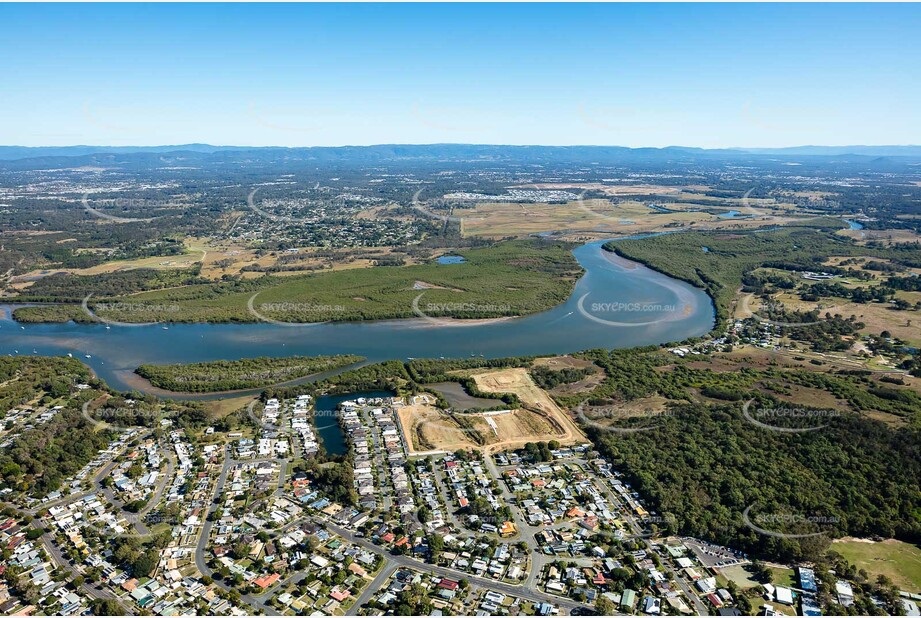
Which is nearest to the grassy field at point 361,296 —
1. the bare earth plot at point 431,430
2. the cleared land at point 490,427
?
the cleared land at point 490,427

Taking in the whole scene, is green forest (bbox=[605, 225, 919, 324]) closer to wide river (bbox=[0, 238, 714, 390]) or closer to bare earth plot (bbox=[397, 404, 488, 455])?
wide river (bbox=[0, 238, 714, 390])

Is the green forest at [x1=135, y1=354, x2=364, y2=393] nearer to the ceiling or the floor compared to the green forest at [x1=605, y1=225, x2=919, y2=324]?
nearer to the floor

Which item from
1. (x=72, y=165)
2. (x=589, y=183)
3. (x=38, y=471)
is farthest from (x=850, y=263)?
(x=72, y=165)

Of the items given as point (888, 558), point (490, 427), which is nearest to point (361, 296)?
point (490, 427)

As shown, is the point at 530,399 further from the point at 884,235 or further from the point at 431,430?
the point at 884,235

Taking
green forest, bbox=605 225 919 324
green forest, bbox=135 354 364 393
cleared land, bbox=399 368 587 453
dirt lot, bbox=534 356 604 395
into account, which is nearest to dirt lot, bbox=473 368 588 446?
cleared land, bbox=399 368 587 453

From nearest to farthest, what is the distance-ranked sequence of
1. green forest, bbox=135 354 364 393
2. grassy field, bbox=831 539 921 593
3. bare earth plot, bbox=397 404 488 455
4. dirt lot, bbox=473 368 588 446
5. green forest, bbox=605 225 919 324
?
grassy field, bbox=831 539 921 593 < bare earth plot, bbox=397 404 488 455 < dirt lot, bbox=473 368 588 446 < green forest, bbox=135 354 364 393 < green forest, bbox=605 225 919 324
